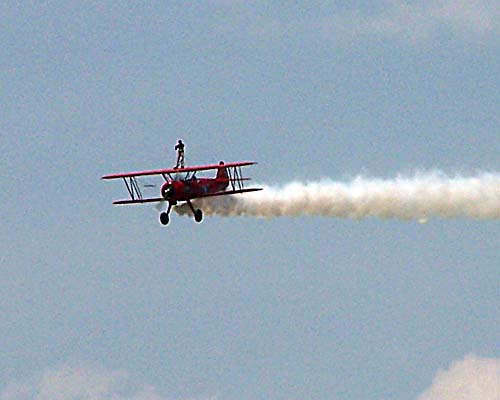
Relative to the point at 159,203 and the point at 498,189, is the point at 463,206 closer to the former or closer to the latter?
the point at 498,189

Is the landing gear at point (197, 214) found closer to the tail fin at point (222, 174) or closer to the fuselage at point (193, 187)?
the fuselage at point (193, 187)

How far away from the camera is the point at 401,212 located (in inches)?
7357

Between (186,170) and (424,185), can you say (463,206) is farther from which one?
(186,170)

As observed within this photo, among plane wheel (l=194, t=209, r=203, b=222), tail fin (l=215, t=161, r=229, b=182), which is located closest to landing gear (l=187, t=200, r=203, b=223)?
plane wheel (l=194, t=209, r=203, b=222)

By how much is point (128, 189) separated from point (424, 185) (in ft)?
52.8

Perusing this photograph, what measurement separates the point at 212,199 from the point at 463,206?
13.7 m

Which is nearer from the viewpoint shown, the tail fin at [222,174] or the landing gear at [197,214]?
the landing gear at [197,214]

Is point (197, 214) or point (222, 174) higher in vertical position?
point (222, 174)

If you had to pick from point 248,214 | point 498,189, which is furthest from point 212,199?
point 498,189

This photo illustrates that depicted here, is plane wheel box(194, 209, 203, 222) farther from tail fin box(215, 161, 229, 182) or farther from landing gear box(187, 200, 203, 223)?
tail fin box(215, 161, 229, 182)

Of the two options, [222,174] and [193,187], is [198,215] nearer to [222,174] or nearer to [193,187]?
[193,187]

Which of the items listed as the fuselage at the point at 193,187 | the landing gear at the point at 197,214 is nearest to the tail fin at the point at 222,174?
the fuselage at the point at 193,187

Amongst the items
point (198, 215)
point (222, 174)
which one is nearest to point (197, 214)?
Result: point (198, 215)

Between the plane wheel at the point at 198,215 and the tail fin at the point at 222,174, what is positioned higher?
the tail fin at the point at 222,174
